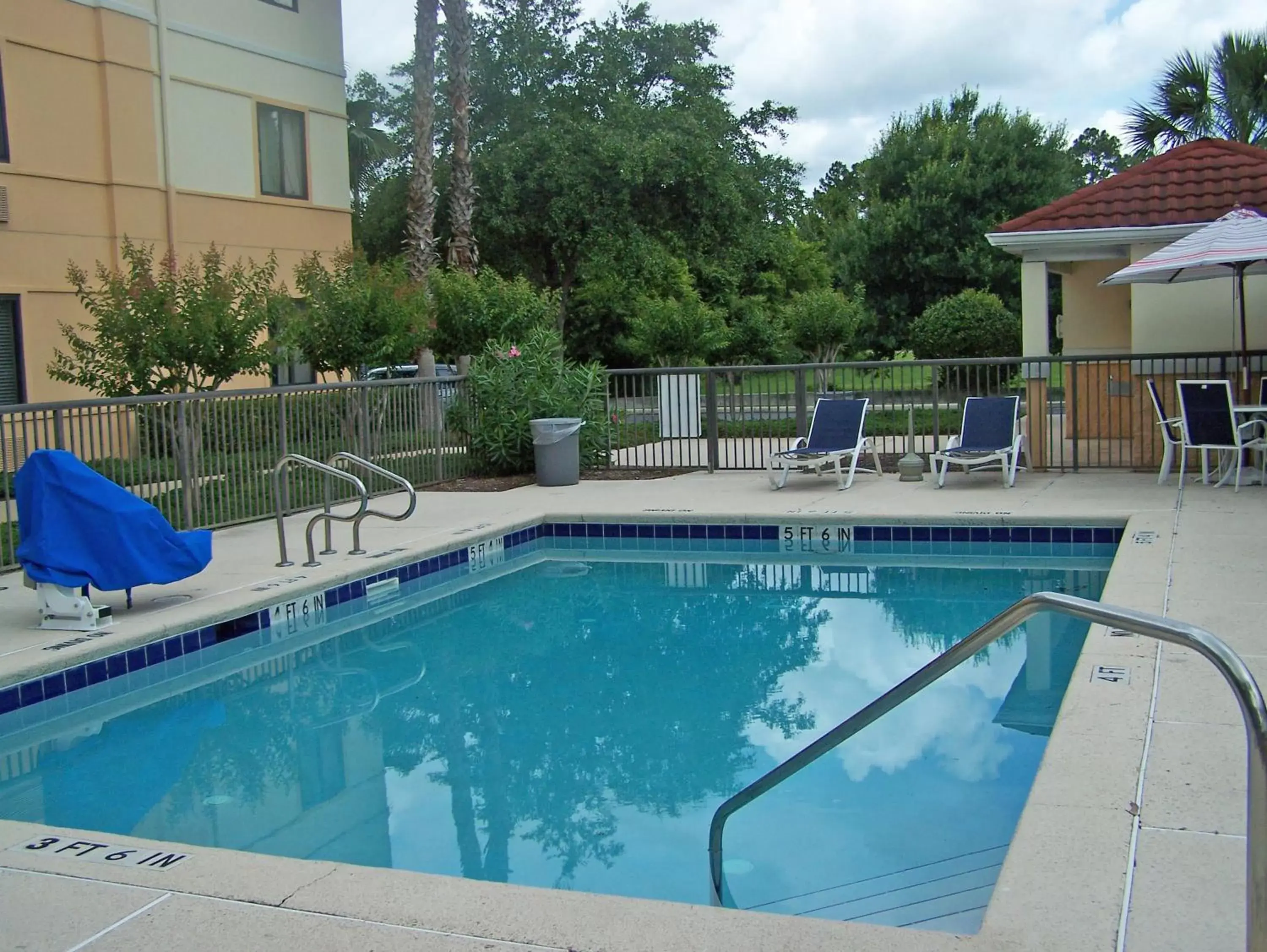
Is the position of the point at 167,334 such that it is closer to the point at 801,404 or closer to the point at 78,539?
the point at 78,539

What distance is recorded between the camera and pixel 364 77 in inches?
2010

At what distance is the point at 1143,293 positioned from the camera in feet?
43.7

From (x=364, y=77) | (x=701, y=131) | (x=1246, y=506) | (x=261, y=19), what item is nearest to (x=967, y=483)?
(x=1246, y=506)

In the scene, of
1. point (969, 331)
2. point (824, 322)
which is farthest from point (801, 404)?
point (824, 322)

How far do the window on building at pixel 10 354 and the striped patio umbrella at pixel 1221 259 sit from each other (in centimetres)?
1232

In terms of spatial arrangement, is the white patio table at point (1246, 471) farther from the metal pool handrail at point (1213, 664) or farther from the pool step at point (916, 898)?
the metal pool handrail at point (1213, 664)

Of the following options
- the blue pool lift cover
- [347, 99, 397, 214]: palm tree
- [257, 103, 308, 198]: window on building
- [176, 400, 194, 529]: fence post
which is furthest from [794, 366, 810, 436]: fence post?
[347, 99, 397, 214]: palm tree

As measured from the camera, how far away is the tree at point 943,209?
31891mm

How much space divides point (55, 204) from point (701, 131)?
15.3 m

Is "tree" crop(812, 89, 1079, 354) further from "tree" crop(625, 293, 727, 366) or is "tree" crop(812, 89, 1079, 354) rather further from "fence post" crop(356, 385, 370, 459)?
"fence post" crop(356, 385, 370, 459)

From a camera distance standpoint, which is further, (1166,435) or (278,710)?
(1166,435)

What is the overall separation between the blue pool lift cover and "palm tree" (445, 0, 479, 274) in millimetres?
14260

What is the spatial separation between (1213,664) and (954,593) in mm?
6037

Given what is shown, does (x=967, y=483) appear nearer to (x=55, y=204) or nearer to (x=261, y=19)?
(x=55, y=204)
